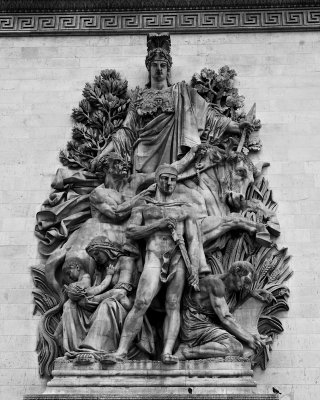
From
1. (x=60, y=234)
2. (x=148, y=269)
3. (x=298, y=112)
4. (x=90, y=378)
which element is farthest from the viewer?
(x=298, y=112)

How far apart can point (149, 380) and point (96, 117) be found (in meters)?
3.89

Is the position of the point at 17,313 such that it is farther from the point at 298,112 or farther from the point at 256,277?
the point at 298,112

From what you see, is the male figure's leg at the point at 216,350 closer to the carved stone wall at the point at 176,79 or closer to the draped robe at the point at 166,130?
the carved stone wall at the point at 176,79

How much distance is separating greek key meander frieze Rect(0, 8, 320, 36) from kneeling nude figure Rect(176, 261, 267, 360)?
4086mm

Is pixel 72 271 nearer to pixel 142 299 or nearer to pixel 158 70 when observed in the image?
pixel 142 299

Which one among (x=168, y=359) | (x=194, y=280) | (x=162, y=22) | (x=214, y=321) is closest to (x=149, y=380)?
(x=168, y=359)

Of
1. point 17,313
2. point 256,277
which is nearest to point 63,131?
point 17,313

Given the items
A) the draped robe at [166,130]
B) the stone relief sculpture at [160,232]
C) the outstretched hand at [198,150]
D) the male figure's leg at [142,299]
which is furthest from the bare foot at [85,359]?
the outstretched hand at [198,150]

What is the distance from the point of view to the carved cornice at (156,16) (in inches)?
459

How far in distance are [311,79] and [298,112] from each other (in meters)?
0.59

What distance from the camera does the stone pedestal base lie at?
843 cm

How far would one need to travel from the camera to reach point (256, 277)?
9.59m

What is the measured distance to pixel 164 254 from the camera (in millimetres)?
9266

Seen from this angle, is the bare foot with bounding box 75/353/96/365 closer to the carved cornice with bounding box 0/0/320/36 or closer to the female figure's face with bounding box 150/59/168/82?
the female figure's face with bounding box 150/59/168/82
